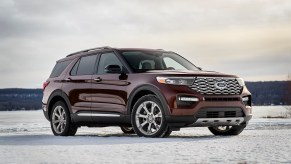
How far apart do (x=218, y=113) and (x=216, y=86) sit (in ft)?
1.68

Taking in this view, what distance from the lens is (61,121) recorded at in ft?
40.9

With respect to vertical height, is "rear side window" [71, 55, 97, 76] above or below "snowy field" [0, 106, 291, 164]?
above

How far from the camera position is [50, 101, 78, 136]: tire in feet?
39.8

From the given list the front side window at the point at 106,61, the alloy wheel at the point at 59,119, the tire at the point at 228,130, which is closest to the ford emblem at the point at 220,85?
the tire at the point at 228,130

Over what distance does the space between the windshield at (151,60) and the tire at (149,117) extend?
795 mm

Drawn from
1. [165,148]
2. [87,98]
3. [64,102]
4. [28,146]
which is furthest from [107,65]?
[165,148]

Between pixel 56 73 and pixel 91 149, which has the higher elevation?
pixel 56 73

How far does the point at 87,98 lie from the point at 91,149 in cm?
346

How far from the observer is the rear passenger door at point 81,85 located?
11.6 metres

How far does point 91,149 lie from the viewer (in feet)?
27.1

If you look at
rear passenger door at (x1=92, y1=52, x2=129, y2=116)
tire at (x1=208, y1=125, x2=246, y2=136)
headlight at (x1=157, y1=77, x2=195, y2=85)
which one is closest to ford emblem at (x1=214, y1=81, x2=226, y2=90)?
headlight at (x1=157, y1=77, x2=195, y2=85)

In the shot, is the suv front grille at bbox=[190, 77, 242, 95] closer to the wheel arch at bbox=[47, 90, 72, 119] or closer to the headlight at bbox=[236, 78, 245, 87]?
the headlight at bbox=[236, 78, 245, 87]

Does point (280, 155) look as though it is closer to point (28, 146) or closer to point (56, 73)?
point (28, 146)

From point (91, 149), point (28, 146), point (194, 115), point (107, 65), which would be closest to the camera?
point (91, 149)
